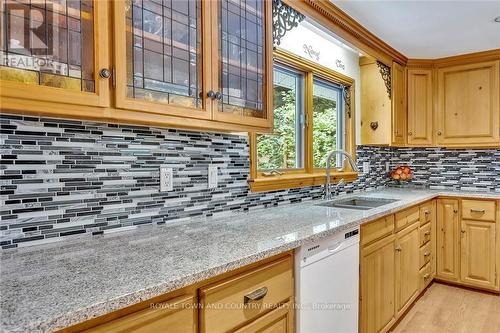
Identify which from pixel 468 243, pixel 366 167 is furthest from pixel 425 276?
pixel 366 167

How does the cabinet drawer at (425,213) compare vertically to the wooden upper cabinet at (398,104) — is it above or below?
below

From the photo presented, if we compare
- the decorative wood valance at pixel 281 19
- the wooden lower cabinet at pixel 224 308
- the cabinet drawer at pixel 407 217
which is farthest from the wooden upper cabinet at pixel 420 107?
the wooden lower cabinet at pixel 224 308

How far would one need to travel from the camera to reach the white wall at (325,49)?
7.61 feet

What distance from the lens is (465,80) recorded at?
319 centimetres

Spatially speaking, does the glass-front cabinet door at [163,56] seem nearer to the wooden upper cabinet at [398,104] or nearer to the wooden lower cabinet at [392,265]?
the wooden lower cabinet at [392,265]

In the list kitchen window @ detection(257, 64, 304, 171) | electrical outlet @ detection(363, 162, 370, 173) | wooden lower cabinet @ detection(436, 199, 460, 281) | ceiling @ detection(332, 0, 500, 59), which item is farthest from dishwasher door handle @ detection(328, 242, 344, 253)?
wooden lower cabinet @ detection(436, 199, 460, 281)

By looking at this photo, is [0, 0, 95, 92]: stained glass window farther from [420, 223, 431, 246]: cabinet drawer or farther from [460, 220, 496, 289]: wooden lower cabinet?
[460, 220, 496, 289]: wooden lower cabinet

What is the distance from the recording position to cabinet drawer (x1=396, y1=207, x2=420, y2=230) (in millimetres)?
2276

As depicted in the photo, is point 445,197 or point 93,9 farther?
point 445,197

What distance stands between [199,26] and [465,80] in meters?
2.96

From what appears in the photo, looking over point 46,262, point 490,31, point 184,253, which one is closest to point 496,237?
point 490,31

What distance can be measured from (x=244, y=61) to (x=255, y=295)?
993mm

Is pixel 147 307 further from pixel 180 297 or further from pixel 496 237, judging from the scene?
pixel 496 237

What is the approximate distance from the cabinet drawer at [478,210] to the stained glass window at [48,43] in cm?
313
